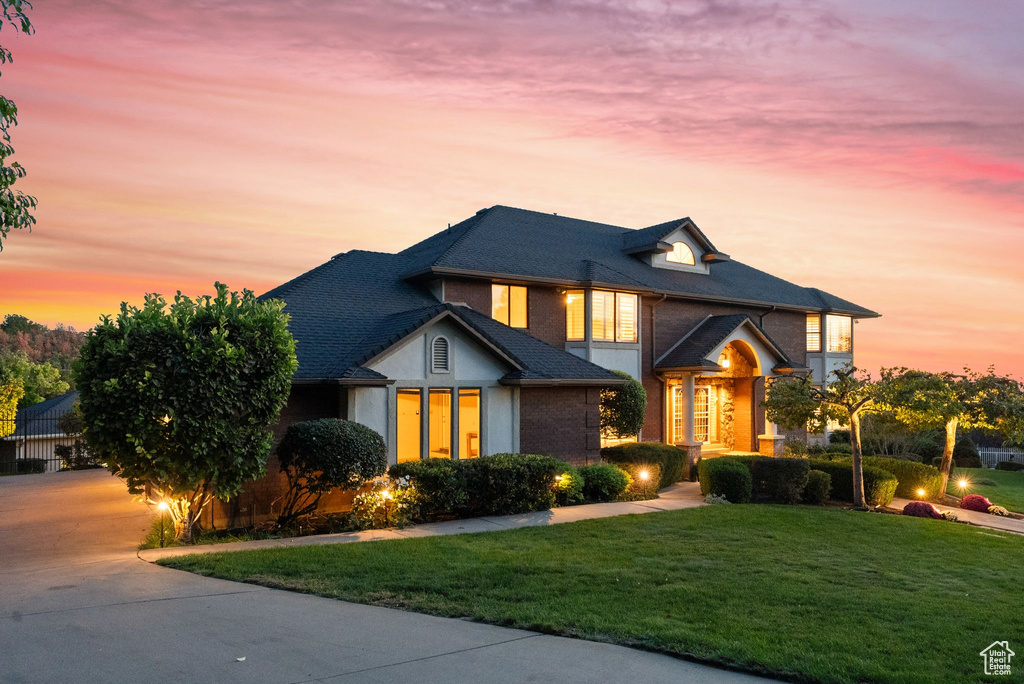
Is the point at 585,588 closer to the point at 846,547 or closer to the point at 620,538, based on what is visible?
the point at 620,538

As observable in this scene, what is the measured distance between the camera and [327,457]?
13.7 metres

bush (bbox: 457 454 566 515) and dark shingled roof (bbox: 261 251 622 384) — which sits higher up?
dark shingled roof (bbox: 261 251 622 384)

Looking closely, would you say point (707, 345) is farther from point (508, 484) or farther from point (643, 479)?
point (508, 484)

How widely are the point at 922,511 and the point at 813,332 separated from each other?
16.2 m

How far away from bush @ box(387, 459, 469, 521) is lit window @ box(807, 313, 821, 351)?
922 inches

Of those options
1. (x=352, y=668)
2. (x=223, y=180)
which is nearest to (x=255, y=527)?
(x=352, y=668)

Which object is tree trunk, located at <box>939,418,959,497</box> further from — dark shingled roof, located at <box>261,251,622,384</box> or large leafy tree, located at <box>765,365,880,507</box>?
dark shingled roof, located at <box>261,251,622,384</box>

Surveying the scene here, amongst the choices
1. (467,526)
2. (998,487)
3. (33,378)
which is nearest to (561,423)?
(467,526)

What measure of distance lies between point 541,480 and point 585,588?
6.92m

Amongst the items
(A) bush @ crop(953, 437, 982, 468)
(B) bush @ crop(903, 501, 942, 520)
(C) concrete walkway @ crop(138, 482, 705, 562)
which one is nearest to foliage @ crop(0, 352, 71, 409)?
(C) concrete walkway @ crop(138, 482, 705, 562)

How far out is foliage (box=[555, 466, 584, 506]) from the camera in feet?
55.9

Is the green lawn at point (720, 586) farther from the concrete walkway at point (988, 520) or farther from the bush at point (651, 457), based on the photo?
the bush at point (651, 457)

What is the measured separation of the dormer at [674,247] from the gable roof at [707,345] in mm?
2707

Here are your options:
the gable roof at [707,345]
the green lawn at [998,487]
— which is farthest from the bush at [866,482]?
the gable roof at [707,345]
